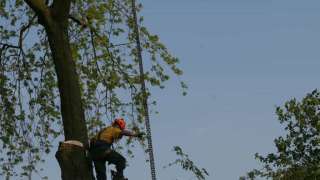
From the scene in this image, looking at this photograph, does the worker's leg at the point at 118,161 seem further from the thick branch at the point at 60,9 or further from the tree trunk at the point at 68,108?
the thick branch at the point at 60,9

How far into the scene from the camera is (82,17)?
16.1 metres

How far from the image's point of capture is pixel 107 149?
11.8 metres

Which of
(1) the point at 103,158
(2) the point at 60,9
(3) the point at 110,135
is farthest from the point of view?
(2) the point at 60,9

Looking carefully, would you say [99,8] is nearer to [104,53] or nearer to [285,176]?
[104,53]

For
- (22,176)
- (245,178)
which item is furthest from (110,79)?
(245,178)

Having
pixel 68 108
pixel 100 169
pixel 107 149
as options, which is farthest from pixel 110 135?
pixel 68 108

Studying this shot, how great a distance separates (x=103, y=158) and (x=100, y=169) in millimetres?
184

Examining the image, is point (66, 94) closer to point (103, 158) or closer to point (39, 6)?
point (103, 158)

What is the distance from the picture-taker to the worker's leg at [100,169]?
1179cm

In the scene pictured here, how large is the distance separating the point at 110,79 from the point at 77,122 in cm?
411

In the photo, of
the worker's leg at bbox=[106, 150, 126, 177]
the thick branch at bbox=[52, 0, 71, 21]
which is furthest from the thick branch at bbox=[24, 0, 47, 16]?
the worker's leg at bbox=[106, 150, 126, 177]

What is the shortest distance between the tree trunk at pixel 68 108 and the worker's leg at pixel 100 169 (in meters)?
0.18

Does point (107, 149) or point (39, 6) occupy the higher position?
point (39, 6)

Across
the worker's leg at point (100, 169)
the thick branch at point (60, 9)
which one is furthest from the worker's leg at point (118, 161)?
the thick branch at point (60, 9)
